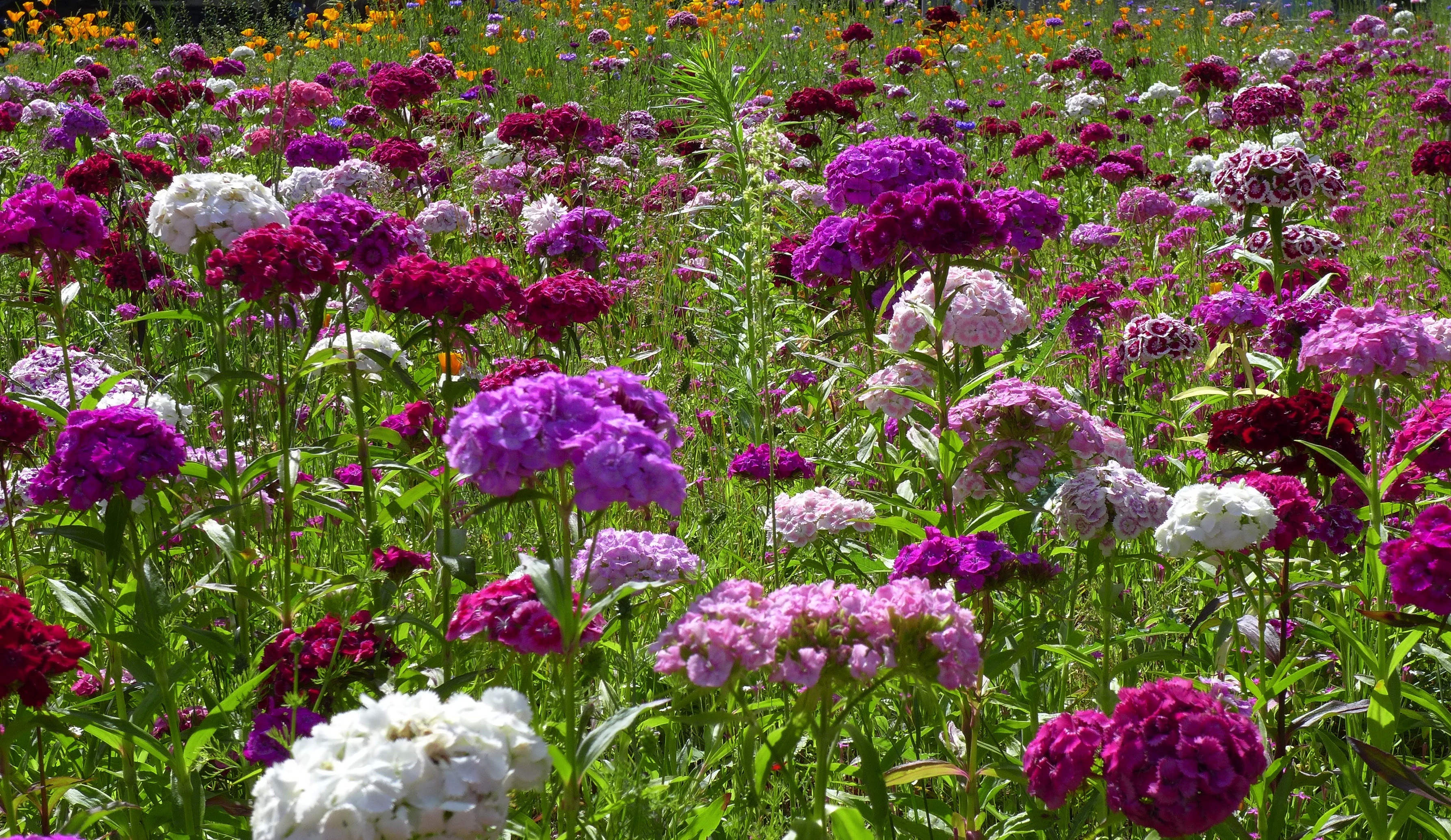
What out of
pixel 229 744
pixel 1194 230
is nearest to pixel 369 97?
pixel 229 744

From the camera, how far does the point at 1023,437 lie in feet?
9.98

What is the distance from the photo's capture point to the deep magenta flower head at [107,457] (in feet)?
8.07

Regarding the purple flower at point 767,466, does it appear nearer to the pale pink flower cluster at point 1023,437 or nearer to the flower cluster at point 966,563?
the pale pink flower cluster at point 1023,437

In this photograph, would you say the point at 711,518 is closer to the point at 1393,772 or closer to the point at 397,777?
the point at 1393,772

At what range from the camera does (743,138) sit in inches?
166

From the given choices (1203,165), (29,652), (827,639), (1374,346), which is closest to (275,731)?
(29,652)

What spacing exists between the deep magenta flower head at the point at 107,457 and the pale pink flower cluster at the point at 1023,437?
6.60 ft

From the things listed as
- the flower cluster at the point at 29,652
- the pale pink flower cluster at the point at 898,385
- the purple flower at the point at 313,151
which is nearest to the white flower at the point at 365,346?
the flower cluster at the point at 29,652

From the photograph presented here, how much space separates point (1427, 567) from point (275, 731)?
7.30 ft

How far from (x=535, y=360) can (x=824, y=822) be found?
148 cm

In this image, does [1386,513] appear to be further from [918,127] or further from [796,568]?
[918,127]

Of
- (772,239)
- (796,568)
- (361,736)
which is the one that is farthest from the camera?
(772,239)

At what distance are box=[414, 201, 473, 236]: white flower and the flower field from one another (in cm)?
2

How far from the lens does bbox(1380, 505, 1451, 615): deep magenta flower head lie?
206 cm
